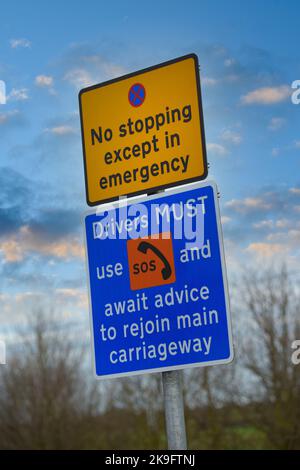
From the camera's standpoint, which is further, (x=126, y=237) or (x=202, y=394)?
(x=202, y=394)

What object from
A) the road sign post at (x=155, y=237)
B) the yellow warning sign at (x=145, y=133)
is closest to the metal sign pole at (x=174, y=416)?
the road sign post at (x=155, y=237)

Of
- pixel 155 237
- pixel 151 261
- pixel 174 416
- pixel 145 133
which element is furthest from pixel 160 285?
pixel 145 133

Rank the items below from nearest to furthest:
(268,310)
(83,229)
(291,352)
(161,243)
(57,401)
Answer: (161,243)
(83,229)
(291,352)
(268,310)
(57,401)

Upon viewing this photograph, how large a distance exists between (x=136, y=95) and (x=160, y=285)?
1.20 m

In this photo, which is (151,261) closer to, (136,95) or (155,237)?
(155,237)

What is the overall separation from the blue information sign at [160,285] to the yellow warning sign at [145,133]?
122 millimetres

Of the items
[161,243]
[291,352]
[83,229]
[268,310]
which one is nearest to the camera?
[161,243]

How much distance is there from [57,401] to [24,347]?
2855mm

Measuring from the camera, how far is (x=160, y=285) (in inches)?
171

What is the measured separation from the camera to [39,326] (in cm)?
3447
